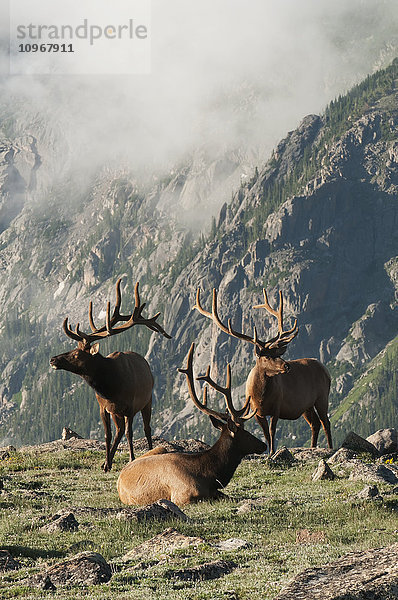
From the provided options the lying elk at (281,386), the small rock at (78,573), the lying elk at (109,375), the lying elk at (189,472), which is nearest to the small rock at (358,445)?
the lying elk at (281,386)

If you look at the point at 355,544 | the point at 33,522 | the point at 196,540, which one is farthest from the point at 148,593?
the point at 33,522

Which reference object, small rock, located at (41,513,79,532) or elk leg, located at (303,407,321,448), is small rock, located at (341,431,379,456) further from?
small rock, located at (41,513,79,532)

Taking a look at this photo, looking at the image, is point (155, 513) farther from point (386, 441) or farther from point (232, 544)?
point (386, 441)

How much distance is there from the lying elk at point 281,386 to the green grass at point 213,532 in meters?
4.51

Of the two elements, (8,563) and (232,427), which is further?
(232,427)

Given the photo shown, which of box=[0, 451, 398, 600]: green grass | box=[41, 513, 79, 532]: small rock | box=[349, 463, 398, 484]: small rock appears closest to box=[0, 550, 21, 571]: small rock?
box=[0, 451, 398, 600]: green grass

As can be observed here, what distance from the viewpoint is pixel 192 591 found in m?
9.68

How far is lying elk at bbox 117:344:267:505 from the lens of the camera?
692 inches

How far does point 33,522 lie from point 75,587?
5.70 meters

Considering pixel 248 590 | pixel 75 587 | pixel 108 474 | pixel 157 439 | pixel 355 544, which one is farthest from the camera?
pixel 157 439

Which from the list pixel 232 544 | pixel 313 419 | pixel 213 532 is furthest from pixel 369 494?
pixel 313 419

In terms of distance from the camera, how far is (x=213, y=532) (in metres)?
13.6

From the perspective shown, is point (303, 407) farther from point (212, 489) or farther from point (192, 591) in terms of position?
point (192, 591)

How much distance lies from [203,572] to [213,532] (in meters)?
3.11
